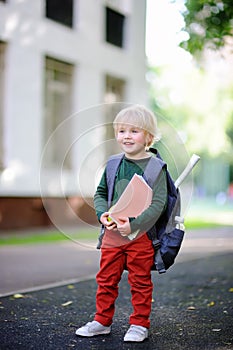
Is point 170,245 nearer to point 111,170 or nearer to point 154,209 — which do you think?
point 154,209

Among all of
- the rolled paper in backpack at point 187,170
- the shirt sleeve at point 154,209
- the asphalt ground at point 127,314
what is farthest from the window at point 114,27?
the shirt sleeve at point 154,209

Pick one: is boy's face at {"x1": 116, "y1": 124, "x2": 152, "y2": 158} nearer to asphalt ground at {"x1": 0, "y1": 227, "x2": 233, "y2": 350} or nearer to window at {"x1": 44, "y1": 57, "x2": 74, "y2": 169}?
asphalt ground at {"x1": 0, "y1": 227, "x2": 233, "y2": 350}

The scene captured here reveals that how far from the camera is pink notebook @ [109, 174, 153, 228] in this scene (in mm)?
4434

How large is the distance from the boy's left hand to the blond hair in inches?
22.8

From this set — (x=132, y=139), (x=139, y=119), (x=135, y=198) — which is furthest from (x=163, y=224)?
(x=139, y=119)

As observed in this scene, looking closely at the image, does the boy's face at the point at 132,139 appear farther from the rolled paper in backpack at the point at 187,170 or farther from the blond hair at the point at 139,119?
the rolled paper in backpack at the point at 187,170

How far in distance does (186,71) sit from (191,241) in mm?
32903

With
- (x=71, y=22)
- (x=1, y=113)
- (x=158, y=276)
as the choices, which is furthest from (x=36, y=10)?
(x=158, y=276)

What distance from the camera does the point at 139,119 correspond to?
4473mm

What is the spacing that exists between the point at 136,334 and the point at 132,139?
1323 mm

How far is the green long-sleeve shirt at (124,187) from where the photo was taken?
4402 mm

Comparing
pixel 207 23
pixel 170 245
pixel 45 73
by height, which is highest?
pixel 45 73

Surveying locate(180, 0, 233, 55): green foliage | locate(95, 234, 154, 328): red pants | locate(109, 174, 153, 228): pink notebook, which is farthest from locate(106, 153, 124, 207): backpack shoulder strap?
locate(180, 0, 233, 55): green foliage

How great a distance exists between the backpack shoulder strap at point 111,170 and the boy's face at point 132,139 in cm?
9
